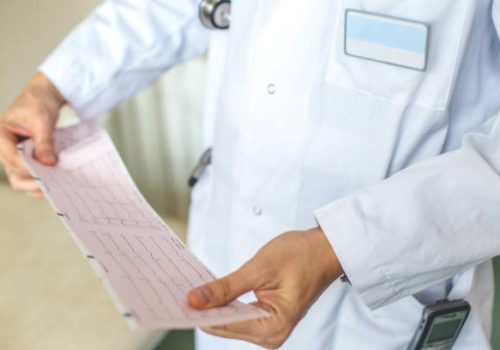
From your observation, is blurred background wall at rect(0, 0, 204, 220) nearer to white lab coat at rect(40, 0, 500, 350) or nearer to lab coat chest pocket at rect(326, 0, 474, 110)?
white lab coat at rect(40, 0, 500, 350)

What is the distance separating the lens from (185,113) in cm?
149

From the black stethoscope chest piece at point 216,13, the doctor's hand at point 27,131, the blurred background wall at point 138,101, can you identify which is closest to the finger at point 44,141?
the doctor's hand at point 27,131

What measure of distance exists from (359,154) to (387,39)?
0.47 feet

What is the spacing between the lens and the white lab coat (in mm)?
560

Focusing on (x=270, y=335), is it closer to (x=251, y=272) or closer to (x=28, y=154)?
(x=251, y=272)

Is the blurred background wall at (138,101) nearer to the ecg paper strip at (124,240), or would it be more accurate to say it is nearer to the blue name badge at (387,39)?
the ecg paper strip at (124,240)

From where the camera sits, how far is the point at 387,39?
567 mm

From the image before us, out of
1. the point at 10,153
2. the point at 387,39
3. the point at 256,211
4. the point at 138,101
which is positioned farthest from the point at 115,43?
the point at 138,101

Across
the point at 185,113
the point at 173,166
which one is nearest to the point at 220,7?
the point at 185,113

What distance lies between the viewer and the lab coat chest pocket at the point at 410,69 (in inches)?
21.8

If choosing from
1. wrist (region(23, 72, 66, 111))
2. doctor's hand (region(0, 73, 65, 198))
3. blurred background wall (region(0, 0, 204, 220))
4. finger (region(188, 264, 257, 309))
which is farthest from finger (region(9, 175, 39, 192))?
blurred background wall (region(0, 0, 204, 220))

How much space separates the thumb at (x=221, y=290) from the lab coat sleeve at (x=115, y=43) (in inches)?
20.5

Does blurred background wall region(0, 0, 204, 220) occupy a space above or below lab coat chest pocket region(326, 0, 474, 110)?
below

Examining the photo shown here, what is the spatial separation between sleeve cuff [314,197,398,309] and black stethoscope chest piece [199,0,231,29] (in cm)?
39
